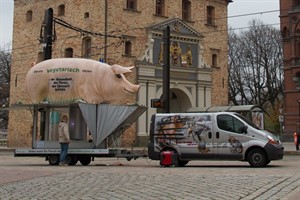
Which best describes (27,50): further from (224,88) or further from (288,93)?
(288,93)

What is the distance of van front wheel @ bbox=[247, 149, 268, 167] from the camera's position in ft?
57.8

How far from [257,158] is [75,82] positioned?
24.4ft

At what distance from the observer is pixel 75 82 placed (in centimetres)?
1936

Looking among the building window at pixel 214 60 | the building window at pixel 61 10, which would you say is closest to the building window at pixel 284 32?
the building window at pixel 214 60

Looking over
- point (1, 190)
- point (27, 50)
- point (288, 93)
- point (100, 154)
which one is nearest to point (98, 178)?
point (1, 190)

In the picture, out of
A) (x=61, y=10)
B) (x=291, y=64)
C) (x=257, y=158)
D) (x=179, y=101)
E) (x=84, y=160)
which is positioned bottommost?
(x=84, y=160)

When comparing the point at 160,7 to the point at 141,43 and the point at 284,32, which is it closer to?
the point at 141,43

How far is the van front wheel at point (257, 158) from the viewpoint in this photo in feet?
57.8

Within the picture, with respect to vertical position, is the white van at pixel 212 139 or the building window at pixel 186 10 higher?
the building window at pixel 186 10

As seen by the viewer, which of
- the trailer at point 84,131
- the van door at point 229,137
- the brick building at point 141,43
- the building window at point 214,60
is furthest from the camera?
the building window at point 214,60

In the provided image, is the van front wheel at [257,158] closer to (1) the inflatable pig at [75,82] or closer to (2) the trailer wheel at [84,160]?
(1) the inflatable pig at [75,82]

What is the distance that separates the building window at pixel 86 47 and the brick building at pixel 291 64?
31.2m

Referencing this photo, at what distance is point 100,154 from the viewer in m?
18.6

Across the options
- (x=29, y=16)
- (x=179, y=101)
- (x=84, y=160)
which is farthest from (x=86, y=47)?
(x=84, y=160)
